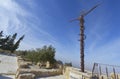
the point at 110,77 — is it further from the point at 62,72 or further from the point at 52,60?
the point at 52,60

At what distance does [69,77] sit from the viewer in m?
16.9

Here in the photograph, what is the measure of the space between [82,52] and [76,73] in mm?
10072

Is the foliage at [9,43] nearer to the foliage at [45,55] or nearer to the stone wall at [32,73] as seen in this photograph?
the foliage at [45,55]

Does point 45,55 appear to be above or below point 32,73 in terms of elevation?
above

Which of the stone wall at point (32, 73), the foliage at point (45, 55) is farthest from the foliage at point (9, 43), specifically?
the stone wall at point (32, 73)

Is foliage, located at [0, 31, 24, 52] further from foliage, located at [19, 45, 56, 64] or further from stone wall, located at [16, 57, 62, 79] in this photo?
stone wall, located at [16, 57, 62, 79]

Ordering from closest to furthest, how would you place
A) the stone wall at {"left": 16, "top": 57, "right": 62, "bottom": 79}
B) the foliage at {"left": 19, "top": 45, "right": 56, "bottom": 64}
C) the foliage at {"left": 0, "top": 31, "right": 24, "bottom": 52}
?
the stone wall at {"left": 16, "top": 57, "right": 62, "bottom": 79} < the foliage at {"left": 19, "top": 45, "right": 56, "bottom": 64} < the foliage at {"left": 0, "top": 31, "right": 24, "bottom": 52}

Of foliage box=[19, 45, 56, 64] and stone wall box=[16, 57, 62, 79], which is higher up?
foliage box=[19, 45, 56, 64]

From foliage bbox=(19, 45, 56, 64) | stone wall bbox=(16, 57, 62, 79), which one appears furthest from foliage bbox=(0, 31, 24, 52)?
stone wall bbox=(16, 57, 62, 79)

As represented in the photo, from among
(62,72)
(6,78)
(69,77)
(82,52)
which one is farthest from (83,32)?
(6,78)

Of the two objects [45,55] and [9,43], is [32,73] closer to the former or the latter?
[45,55]

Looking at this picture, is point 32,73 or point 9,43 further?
point 9,43

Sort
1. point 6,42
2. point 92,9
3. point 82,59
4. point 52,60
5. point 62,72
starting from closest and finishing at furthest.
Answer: point 62,72, point 82,59, point 52,60, point 92,9, point 6,42

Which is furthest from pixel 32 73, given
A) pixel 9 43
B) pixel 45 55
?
pixel 9 43
